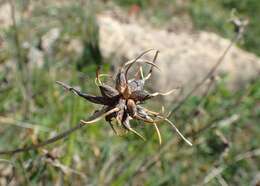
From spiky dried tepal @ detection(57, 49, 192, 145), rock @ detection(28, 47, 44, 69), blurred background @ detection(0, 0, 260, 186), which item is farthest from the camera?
rock @ detection(28, 47, 44, 69)

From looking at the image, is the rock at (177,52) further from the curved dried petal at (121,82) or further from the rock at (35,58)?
the curved dried petal at (121,82)

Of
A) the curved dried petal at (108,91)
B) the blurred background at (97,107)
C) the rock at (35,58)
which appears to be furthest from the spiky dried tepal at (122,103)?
the rock at (35,58)

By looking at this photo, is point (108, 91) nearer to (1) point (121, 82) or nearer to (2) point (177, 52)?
(1) point (121, 82)

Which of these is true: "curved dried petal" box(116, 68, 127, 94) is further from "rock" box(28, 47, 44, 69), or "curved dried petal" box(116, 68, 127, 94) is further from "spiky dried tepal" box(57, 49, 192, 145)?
"rock" box(28, 47, 44, 69)

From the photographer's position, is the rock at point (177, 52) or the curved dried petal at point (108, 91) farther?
the rock at point (177, 52)

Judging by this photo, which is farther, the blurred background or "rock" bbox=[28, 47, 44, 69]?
"rock" bbox=[28, 47, 44, 69]

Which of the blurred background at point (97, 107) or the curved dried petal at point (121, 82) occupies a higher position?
the curved dried petal at point (121, 82)

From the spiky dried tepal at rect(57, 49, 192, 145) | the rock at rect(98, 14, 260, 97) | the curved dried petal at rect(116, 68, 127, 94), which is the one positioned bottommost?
the rock at rect(98, 14, 260, 97)

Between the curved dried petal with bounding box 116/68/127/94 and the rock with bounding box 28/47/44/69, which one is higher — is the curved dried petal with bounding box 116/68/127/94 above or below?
above

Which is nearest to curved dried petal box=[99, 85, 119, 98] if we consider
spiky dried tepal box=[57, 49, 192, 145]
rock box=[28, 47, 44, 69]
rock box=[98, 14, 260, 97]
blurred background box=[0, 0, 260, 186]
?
spiky dried tepal box=[57, 49, 192, 145]
